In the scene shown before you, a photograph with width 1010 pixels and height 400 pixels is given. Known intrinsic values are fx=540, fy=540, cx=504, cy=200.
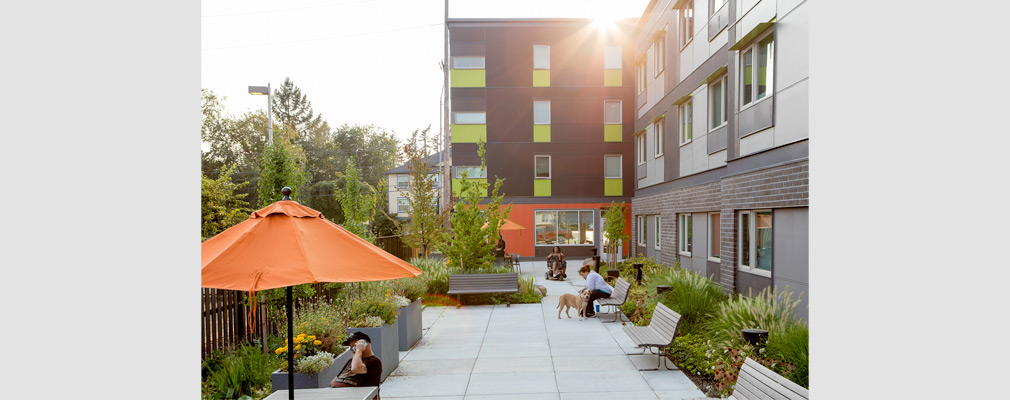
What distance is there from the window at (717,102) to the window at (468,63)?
17.3 meters

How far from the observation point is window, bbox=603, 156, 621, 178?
30125 millimetres

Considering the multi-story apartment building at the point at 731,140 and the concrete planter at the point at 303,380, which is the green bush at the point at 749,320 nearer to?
the multi-story apartment building at the point at 731,140

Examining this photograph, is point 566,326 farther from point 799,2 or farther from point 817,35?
point 817,35

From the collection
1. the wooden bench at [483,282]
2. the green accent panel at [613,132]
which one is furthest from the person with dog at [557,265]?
the green accent panel at [613,132]

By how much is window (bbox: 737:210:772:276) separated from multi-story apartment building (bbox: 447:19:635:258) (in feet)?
58.5

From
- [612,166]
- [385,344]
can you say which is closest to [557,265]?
[612,166]

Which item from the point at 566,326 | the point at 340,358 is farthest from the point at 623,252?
the point at 340,358

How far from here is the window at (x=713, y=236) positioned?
1449cm

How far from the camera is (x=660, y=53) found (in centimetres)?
1984

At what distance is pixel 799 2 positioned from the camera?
364 inches

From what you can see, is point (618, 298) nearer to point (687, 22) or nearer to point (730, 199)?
point (730, 199)

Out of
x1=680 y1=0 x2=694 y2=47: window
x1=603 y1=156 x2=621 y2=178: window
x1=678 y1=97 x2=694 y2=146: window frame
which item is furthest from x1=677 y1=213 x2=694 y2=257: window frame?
x1=603 y1=156 x2=621 y2=178: window

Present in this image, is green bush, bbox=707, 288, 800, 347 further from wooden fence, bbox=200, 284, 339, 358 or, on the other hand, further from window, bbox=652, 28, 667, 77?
window, bbox=652, 28, 667, 77

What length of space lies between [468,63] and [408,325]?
71.8ft
